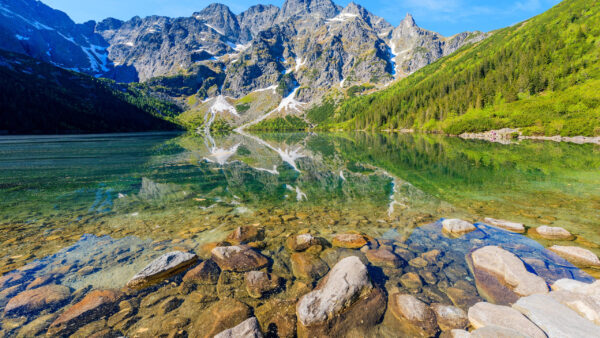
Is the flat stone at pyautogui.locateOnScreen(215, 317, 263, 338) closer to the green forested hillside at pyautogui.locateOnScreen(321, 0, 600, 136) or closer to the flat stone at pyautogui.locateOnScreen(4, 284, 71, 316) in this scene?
the flat stone at pyautogui.locateOnScreen(4, 284, 71, 316)

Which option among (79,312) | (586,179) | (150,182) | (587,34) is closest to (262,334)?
(79,312)

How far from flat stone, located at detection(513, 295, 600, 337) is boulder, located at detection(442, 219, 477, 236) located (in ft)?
15.4

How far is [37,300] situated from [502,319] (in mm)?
12005

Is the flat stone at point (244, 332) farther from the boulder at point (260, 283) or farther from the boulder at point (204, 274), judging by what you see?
the boulder at point (204, 274)

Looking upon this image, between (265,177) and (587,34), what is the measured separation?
15559cm

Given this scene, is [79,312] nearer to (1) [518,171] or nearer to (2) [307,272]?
(2) [307,272]

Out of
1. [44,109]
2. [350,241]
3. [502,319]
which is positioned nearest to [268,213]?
[350,241]

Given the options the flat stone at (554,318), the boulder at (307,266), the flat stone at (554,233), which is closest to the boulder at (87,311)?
the boulder at (307,266)

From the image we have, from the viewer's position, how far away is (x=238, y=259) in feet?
27.7

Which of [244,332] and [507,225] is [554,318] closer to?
[244,332]

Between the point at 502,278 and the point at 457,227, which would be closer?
the point at 502,278

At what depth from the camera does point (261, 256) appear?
8.84 meters

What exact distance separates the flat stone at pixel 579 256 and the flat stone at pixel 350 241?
687 cm

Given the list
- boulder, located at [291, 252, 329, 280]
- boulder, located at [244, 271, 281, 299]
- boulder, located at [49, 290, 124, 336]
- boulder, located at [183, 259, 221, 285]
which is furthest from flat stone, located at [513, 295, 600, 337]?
boulder, located at [49, 290, 124, 336]
